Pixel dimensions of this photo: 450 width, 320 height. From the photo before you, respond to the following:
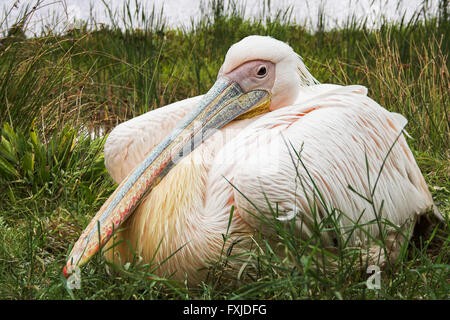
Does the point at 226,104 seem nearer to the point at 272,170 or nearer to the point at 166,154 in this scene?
the point at 166,154

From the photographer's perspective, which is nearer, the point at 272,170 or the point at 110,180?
the point at 272,170

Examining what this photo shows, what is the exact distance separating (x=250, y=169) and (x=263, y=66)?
0.76 metres

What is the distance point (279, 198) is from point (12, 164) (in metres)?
1.92

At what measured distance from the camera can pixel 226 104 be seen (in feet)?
8.74

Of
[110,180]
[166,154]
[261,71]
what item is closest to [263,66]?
[261,71]

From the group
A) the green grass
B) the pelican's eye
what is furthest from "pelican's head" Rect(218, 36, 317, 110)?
the green grass

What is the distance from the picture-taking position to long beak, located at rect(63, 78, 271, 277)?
2.27 metres

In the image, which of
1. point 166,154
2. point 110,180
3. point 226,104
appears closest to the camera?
point 166,154

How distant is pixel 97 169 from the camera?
3.51 m

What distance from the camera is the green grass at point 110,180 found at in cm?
201

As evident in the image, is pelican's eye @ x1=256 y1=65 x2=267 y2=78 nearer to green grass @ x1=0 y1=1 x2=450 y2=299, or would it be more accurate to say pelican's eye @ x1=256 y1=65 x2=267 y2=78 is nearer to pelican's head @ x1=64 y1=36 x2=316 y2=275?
pelican's head @ x1=64 y1=36 x2=316 y2=275

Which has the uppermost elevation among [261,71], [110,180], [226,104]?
[261,71]

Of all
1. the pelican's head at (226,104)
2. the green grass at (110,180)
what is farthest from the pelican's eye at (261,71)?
the green grass at (110,180)
